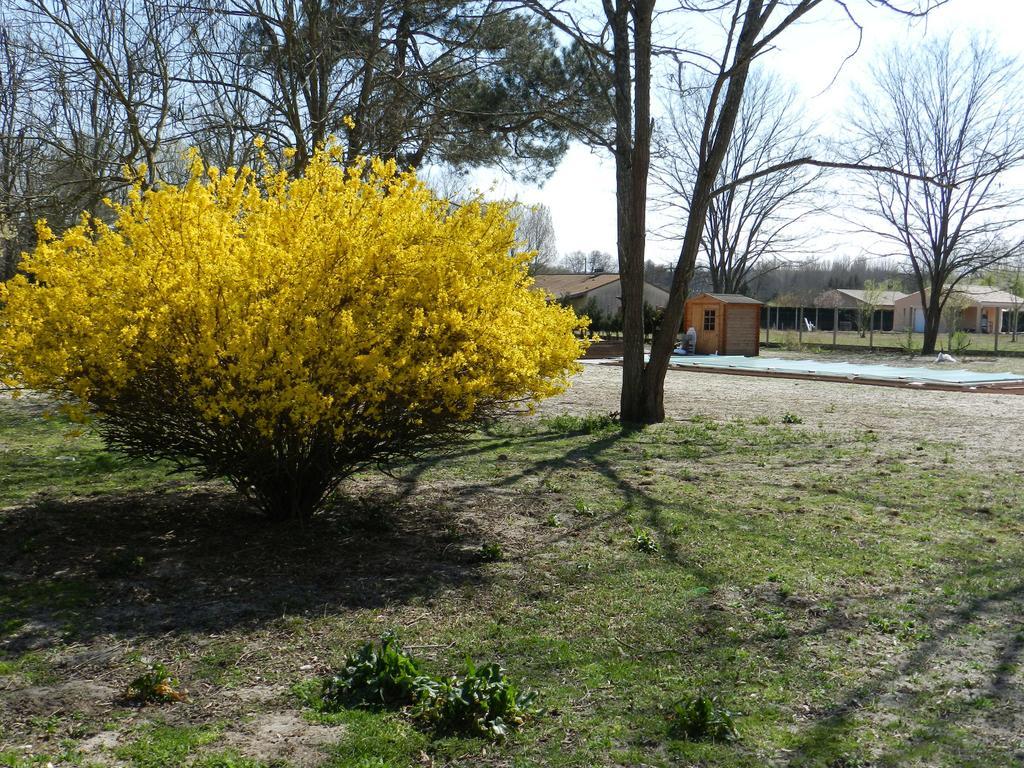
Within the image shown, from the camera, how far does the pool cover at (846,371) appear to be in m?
18.6

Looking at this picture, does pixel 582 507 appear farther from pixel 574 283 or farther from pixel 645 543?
pixel 574 283

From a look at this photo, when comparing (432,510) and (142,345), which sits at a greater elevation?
(142,345)

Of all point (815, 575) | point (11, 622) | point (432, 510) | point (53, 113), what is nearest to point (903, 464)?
→ point (815, 575)

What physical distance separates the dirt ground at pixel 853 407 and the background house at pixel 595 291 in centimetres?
2292

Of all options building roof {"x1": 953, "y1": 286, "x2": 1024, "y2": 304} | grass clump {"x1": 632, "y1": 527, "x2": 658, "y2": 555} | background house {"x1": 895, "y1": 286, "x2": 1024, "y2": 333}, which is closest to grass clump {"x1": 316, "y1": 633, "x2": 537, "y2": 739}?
grass clump {"x1": 632, "y1": 527, "x2": 658, "y2": 555}

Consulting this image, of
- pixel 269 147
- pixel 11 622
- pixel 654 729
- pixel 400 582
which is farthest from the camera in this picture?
pixel 269 147

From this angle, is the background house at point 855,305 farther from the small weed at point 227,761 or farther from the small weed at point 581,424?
the small weed at point 227,761

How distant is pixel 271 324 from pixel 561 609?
6.72ft

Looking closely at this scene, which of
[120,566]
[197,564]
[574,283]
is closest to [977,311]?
[574,283]

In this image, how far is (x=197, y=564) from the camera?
183 inches

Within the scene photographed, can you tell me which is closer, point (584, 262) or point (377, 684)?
point (377, 684)

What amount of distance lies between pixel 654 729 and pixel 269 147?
481 inches

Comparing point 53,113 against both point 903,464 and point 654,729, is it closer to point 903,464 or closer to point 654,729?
point 903,464

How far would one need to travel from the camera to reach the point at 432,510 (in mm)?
5992
